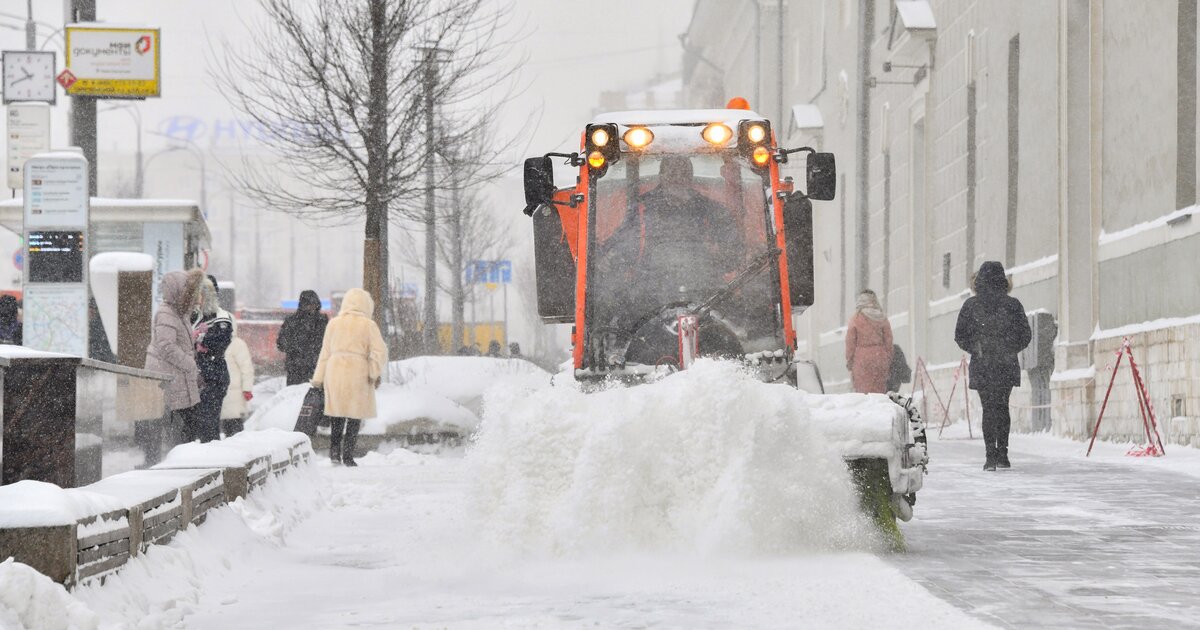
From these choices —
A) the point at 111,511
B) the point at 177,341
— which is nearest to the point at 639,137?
the point at 111,511

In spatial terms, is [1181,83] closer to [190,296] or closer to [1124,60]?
[1124,60]

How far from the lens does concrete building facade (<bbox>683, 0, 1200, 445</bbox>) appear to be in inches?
663

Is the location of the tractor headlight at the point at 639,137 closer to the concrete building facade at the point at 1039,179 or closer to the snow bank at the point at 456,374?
the concrete building facade at the point at 1039,179

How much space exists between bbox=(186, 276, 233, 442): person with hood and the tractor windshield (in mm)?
4812

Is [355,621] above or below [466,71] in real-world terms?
below

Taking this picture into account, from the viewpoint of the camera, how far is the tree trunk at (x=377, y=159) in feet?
67.3

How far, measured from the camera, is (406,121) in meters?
21.3

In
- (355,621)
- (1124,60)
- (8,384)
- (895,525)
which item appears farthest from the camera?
(1124,60)

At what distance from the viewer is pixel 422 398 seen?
1819 cm

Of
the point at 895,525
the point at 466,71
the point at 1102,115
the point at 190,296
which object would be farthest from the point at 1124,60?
the point at 895,525

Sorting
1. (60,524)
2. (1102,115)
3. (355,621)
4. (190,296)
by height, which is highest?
(1102,115)

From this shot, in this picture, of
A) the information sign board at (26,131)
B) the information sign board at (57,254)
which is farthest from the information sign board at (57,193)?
the information sign board at (26,131)

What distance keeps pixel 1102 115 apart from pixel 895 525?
40.0 feet

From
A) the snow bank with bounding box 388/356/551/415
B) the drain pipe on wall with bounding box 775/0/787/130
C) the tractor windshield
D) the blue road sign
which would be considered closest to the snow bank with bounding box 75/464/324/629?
the tractor windshield
